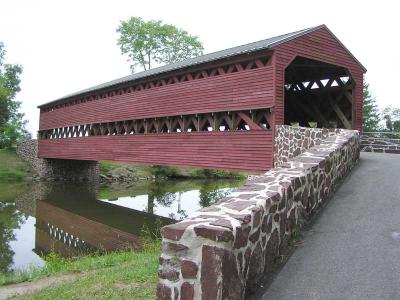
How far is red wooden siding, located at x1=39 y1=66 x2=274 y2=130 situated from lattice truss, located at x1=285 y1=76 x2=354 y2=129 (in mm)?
4206

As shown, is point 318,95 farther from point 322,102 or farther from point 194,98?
point 194,98

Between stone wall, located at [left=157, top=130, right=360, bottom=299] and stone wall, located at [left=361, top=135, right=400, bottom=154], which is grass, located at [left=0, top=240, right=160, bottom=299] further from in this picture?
stone wall, located at [left=361, top=135, right=400, bottom=154]

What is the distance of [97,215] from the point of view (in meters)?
17.1

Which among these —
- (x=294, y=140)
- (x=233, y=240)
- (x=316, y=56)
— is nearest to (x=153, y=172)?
(x=316, y=56)

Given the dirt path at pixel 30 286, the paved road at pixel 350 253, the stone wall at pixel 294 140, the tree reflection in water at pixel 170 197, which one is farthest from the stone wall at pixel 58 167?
the paved road at pixel 350 253

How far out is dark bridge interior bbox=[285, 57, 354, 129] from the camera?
14.6 m

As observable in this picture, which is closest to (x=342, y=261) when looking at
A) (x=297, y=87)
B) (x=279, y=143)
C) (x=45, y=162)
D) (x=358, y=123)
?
(x=279, y=143)

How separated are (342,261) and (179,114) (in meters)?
10.7

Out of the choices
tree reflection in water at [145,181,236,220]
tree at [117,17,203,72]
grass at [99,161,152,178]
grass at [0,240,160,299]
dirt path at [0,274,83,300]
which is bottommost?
tree reflection in water at [145,181,236,220]

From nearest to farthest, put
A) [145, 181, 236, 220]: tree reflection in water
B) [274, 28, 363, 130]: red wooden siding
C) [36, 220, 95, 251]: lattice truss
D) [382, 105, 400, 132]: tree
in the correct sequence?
[274, 28, 363, 130]: red wooden siding → [36, 220, 95, 251]: lattice truss → [145, 181, 236, 220]: tree reflection in water → [382, 105, 400, 132]: tree

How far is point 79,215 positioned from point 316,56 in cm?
1125

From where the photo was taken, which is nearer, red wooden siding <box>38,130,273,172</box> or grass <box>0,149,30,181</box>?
red wooden siding <box>38,130,273,172</box>

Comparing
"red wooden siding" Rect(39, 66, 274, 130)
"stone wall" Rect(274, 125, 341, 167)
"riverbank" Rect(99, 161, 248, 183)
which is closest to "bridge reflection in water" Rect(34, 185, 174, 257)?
"red wooden siding" Rect(39, 66, 274, 130)

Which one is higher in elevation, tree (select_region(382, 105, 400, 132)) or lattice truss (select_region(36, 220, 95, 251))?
tree (select_region(382, 105, 400, 132))
